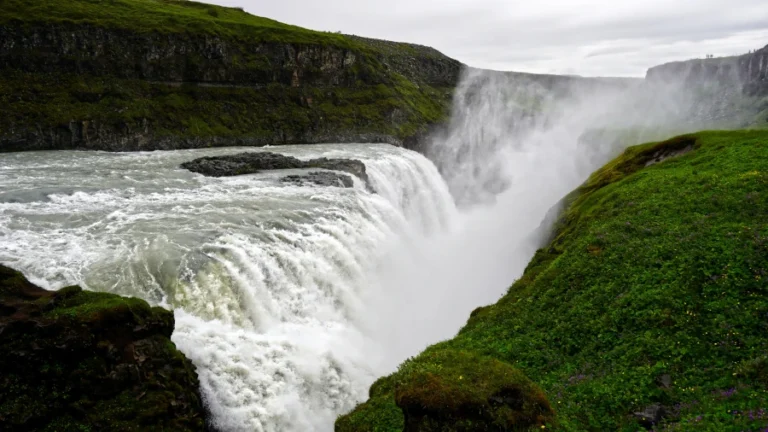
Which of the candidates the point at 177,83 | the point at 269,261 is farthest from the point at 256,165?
the point at 177,83

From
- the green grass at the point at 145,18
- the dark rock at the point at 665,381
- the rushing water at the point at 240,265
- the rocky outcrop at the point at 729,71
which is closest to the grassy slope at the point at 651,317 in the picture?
the dark rock at the point at 665,381

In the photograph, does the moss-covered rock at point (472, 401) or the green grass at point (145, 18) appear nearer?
the moss-covered rock at point (472, 401)

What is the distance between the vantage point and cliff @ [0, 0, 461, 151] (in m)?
54.2

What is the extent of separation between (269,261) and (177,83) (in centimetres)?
5490

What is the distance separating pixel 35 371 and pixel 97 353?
52.2 inches

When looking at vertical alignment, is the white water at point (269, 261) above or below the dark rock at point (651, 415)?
below

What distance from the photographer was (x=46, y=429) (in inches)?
452

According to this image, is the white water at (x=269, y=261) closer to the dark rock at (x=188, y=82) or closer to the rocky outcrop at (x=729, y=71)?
the dark rock at (x=188, y=82)

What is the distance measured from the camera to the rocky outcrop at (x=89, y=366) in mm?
11789

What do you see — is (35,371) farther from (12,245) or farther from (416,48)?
(416,48)

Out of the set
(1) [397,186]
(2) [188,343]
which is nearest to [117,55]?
(1) [397,186]

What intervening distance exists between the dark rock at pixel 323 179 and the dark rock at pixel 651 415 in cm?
2897

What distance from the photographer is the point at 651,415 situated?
1038cm

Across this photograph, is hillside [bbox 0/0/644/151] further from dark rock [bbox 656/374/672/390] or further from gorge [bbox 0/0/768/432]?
dark rock [bbox 656/374/672/390]
